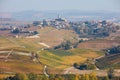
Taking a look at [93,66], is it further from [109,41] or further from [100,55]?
[109,41]

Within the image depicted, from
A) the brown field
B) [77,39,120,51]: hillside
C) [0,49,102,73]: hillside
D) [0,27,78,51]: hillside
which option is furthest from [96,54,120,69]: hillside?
the brown field

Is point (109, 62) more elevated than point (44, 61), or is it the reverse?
point (44, 61)

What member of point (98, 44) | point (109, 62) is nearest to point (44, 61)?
point (109, 62)

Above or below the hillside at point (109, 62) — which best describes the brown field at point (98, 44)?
below

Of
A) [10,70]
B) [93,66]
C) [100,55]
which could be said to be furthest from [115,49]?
[10,70]

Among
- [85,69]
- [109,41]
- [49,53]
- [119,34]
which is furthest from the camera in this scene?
[119,34]

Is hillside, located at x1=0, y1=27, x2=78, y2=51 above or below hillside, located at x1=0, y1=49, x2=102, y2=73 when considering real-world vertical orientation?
below

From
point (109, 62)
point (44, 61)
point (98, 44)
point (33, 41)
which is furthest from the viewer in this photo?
point (33, 41)

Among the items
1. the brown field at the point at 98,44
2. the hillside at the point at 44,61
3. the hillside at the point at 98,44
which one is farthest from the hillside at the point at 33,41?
the hillside at the point at 44,61

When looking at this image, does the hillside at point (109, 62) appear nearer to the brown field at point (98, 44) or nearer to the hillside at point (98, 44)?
the hillside at point (98, 44)

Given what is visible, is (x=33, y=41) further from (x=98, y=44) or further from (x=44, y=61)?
(x=44, y=61)

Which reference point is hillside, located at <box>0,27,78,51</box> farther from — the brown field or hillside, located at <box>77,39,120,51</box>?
the brown field
